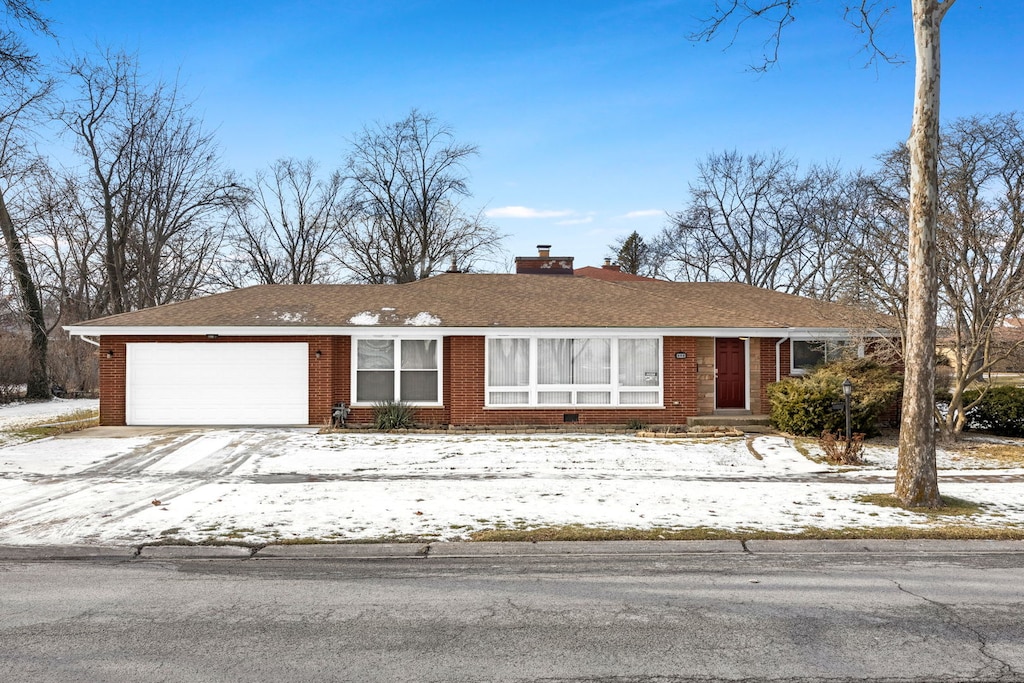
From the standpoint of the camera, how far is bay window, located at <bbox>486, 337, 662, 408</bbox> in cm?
1711

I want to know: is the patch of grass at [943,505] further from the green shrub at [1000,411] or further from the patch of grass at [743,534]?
the green shrub at [1000,411]

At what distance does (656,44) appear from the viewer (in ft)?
46.5

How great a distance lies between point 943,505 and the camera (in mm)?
8695

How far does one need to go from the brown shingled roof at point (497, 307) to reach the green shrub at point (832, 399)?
1.24 metres

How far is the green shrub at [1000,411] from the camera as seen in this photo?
16.2 m

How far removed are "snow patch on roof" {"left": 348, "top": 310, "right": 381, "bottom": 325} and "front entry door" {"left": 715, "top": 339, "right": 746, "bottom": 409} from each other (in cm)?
830

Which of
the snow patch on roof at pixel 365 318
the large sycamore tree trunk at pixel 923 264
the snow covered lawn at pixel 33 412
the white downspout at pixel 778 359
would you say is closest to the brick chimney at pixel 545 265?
the snow patch on roof at pixel 365 318

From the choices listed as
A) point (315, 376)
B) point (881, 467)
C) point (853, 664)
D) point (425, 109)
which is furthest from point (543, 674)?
point (425, 109)

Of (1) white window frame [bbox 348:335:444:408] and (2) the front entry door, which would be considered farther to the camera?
(2) the front entry door

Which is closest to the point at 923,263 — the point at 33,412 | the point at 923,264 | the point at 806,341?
the point at 923,264

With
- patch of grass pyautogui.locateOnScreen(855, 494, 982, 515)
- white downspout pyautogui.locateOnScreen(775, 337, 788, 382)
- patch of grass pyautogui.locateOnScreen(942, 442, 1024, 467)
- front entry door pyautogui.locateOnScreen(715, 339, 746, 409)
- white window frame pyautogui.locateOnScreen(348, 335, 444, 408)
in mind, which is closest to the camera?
patch of grass pyautogui.locateOnScreen(855, 494, 982, 515)

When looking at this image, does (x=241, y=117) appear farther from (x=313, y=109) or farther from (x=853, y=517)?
(x=853, y=517)

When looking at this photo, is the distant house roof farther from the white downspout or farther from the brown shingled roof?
the white downspout

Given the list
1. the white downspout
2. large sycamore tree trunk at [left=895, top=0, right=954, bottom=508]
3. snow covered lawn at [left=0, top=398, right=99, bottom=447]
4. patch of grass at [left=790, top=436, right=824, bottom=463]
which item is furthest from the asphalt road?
snow covered lawn at [left=0, top=398, right=99, bottom=447]
